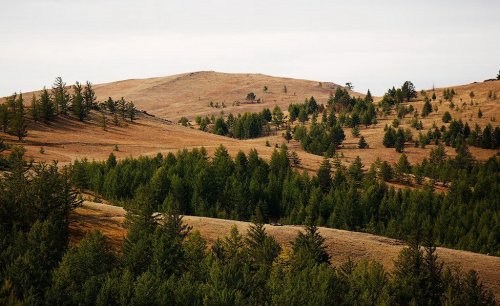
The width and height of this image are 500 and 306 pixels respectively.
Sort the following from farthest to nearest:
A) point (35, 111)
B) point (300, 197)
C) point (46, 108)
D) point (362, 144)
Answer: point (362, 144), point (46, 108), point (35, 111), point (300, 197)

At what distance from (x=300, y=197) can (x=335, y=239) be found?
4042 cm

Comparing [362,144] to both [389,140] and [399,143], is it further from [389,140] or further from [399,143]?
[399,143]

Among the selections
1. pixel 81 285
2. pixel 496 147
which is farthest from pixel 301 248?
pixel 496 147

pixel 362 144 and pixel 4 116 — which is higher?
pixel 4 116

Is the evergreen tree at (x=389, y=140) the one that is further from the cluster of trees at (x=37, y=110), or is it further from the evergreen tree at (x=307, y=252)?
the evergreen tree at (x=307, y=252)

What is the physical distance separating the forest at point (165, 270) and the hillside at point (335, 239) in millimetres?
3715

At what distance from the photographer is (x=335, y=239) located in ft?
241

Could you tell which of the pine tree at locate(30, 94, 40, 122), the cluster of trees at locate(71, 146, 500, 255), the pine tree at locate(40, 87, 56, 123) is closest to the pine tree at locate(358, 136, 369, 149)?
the cluster of trees at locate(71, 146, 500, 255)

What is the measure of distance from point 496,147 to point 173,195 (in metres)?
147

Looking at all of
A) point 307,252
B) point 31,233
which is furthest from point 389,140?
point 31,233

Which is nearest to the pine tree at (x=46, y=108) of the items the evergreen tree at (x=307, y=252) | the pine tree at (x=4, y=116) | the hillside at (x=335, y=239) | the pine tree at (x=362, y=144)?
the pine tree at (x=4, y=116)

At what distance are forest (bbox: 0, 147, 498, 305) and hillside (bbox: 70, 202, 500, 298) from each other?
12.2 ft

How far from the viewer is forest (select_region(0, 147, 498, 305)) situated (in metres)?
42.3

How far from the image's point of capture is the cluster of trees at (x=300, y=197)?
10425 cm
